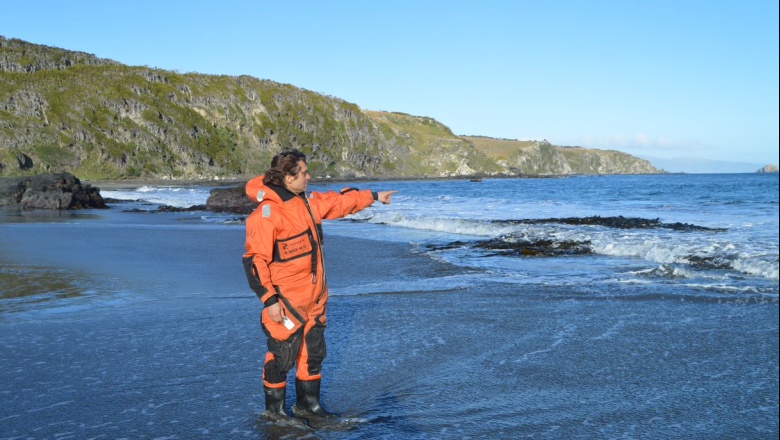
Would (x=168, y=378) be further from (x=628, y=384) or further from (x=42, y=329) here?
(x=628, y=384)

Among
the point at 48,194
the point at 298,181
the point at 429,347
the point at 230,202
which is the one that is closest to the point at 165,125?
the point at 48,194

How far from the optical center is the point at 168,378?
4918mm

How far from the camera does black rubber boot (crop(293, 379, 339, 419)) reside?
420 centimetres

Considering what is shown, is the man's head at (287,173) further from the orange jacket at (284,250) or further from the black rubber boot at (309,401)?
the black rubber boot at (309,401)

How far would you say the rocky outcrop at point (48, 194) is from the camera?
2891 centimetres

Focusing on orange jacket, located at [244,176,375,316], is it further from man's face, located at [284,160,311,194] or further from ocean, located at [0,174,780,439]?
ocean, located at [0,174,780,439]

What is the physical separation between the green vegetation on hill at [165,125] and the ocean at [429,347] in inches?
2967

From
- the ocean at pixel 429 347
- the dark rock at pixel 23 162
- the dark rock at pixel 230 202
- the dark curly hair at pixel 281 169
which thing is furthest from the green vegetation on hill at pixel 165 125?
the dark curly hair at pixel 281 169

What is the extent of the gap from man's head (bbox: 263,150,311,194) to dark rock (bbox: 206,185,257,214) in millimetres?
23886

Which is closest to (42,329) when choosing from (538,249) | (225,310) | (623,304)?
Result: (225,310)

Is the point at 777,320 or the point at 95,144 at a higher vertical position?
the point at 95,144

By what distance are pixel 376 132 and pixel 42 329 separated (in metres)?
137

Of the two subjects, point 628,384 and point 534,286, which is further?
point 534,286

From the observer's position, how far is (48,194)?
29.2 meters
